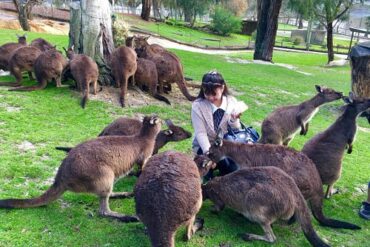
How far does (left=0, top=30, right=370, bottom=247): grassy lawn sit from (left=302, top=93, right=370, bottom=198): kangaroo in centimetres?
36

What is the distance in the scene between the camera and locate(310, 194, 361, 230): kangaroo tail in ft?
12.8

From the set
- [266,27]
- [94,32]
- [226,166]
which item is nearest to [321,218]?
[226,166]

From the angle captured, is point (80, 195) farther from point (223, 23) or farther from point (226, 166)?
point (223, 23)

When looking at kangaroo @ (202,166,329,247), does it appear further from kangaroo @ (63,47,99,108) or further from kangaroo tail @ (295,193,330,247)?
kangaroo @ (63,47,99,108)

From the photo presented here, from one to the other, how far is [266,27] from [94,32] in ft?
32.6

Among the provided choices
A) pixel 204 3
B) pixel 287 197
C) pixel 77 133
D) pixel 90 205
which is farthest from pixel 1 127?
pixel 204 3

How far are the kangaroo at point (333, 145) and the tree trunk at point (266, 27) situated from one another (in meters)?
11.0

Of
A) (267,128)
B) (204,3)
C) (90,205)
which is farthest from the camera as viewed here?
(204,3)

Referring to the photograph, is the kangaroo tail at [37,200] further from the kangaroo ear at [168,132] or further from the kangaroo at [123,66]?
the kangaroo at [123,66]

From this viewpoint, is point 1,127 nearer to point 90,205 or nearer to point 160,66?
point 90,205

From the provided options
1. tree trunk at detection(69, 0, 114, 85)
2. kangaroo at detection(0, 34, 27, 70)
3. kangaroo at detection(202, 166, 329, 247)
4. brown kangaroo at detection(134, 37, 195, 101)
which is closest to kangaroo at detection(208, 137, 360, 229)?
kangaroo at detection(202, 166, 329, 247)

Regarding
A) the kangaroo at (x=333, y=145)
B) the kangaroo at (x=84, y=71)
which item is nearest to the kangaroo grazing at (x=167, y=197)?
the kangaroo at (x=333, y=145)

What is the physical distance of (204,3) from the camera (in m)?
41.1

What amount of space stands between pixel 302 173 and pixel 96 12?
4.79 meters
